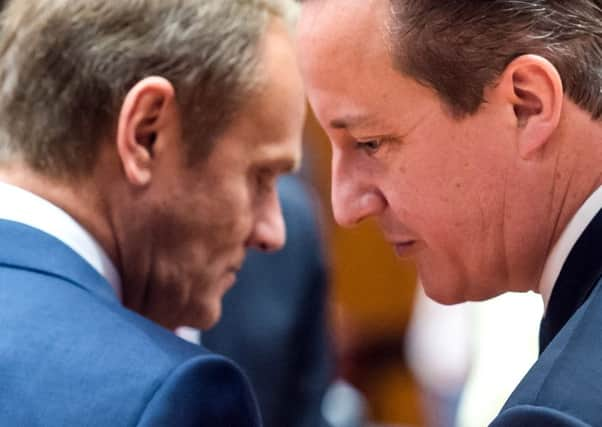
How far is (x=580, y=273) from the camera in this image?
1.44 metres

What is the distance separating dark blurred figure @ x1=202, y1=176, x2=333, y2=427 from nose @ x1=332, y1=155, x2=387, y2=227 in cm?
118

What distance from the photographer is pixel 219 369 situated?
1.53 metres

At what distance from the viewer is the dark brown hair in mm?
1423

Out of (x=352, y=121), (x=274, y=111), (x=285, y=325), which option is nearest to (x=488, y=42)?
(x=352, y=121)

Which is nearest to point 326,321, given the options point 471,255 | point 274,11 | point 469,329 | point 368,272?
point 469,329

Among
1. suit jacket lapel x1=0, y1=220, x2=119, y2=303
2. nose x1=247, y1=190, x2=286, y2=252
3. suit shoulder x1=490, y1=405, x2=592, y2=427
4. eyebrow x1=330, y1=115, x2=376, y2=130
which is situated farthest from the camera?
nose x1=247, y1=190, x2=286, y2=252

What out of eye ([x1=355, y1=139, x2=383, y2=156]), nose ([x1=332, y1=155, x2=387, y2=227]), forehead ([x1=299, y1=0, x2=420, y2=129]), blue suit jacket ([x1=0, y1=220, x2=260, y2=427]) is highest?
forehead ([x1=299, y1=0, x2=420, y2=129])

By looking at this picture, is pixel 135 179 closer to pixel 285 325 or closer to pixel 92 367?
pixel 92 367

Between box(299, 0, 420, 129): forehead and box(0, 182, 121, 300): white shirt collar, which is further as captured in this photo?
box(0, 182, 121, 300): white shirt collar

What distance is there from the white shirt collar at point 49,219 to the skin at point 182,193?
0.06ft

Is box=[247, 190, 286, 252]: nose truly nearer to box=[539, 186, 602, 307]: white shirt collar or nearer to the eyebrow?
the eyebrow

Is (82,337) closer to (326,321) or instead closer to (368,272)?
(326,321)

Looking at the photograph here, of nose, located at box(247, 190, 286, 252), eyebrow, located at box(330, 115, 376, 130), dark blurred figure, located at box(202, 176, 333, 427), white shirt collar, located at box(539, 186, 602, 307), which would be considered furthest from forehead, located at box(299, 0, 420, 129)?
dark blurred figure, located at box(202, 176, 333, 427)

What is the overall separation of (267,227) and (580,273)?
0.65 metres
